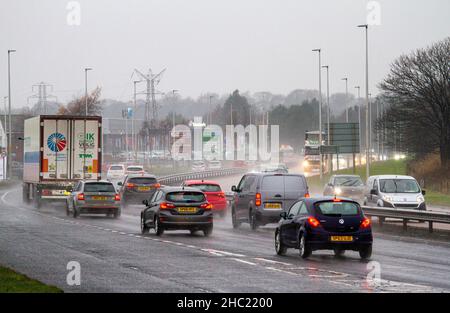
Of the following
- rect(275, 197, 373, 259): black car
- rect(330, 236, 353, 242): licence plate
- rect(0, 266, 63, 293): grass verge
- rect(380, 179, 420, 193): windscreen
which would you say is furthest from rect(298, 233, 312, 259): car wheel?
rect(380, 179, 420, 193): windscreen

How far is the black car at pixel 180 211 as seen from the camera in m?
31.6

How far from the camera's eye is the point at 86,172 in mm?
48719

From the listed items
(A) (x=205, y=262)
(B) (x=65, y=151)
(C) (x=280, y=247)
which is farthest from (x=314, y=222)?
(B) (x=65, y=151)

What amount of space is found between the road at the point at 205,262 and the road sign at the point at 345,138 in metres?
51.9

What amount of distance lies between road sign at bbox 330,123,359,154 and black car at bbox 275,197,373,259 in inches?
2487

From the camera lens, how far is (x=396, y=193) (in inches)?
1550

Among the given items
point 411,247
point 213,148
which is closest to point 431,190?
point 411,247

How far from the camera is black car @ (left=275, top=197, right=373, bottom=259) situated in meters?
23.7

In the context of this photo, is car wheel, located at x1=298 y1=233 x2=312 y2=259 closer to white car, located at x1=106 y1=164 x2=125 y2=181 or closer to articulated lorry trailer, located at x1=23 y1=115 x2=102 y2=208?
articulated lorry trailer, located at x1=23 y1=115 x2=102 y2=208

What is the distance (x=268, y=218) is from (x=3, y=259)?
522 inches

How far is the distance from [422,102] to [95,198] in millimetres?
43903

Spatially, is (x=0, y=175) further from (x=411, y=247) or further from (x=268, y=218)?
(x=411, y=247)

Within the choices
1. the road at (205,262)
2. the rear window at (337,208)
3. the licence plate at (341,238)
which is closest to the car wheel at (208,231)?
the road at (205,262)

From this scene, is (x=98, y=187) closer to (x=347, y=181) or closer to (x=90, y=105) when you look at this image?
(x=347, y=181)
